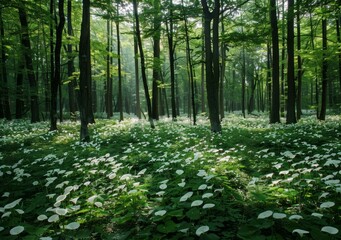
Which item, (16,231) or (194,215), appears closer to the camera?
(16,231)

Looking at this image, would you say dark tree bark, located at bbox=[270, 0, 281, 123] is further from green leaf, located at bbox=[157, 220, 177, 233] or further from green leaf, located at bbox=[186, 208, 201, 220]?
green leaf, located at bbox=[157, 220, 177, 233]

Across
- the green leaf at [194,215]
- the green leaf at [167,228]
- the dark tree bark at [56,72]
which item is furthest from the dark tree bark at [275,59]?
the green leaf at [167,228]

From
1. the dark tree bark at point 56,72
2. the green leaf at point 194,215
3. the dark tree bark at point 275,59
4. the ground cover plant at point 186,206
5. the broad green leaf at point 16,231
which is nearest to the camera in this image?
the broad green leaf at point 16,231

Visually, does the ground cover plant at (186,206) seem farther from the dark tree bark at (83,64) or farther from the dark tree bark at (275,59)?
the dark tree bark at (275,59)

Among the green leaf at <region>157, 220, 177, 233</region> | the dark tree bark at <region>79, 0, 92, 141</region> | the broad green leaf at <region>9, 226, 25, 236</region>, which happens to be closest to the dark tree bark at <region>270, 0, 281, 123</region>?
the dark tree bark at <region>79, 0, 92, 141</region>

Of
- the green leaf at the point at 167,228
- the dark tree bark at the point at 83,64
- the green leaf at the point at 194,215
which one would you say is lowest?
the green leaf at the point at 167,228

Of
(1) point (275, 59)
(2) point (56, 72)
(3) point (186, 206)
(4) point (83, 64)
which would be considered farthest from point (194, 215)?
(1) point (275, 59)

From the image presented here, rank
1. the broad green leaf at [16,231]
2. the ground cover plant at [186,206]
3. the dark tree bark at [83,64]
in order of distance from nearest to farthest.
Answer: the broad green leaf at [16,231], the ground cover plant at [186,206], the dark tree bark at [83,64]

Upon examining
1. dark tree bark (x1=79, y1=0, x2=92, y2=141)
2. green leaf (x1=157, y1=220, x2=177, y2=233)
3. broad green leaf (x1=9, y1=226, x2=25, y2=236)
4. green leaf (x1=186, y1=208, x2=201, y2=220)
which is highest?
dark tree bark (x1=79, y1=0, x2=92, y2=141)

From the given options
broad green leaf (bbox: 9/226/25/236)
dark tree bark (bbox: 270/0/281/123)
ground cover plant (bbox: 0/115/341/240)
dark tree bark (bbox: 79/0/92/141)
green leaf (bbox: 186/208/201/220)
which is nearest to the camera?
broad green leaf (bbox: 9/226/25/236)

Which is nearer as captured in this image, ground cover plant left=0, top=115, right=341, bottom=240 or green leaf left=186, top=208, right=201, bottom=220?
ground cover plant left=0, top=115, right=341, bottom=240

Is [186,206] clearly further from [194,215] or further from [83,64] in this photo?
[83,64]

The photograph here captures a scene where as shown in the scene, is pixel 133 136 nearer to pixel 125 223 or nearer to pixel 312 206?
pixel 125 223

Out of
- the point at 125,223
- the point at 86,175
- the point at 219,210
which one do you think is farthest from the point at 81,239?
the point at 86,175
